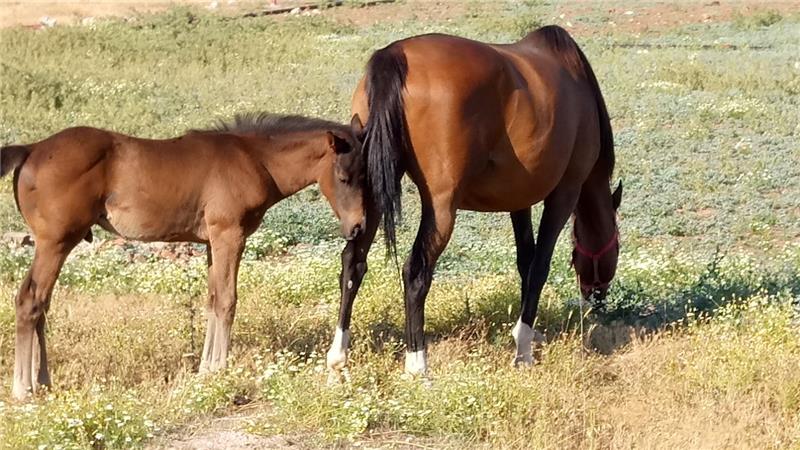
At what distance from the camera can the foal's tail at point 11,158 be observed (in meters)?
5.84

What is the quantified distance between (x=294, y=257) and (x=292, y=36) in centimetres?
2053

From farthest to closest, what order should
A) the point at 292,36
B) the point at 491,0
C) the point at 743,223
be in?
the point at 491,0
the point at 292,36
the point at 743,223

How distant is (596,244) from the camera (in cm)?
796

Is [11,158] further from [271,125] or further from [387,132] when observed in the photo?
[387,132]

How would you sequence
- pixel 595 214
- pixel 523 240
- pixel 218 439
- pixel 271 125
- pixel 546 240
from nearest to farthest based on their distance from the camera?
pixel 218 439 < pixel 271 125 < pixel 546 240 < pixel 523 240 < pixel 595 214

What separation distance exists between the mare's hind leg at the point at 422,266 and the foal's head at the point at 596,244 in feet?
6.53

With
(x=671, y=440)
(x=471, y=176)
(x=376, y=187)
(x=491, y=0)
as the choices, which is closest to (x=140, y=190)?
(x=376, y=187)

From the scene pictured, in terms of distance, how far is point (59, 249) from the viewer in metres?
5.84

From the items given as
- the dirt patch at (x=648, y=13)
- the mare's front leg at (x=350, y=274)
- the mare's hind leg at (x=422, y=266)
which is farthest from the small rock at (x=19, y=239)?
the dirt patch at (x=648, y=13)

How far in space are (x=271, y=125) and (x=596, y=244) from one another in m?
2.67

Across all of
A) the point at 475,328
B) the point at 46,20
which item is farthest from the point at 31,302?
the point at 46,20

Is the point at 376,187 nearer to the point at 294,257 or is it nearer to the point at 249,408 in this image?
the point at 249,408

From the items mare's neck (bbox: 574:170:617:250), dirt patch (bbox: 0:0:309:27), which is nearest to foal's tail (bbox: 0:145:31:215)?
mare's neck (bbox: 574:170:617:250)

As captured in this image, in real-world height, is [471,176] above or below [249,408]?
above
